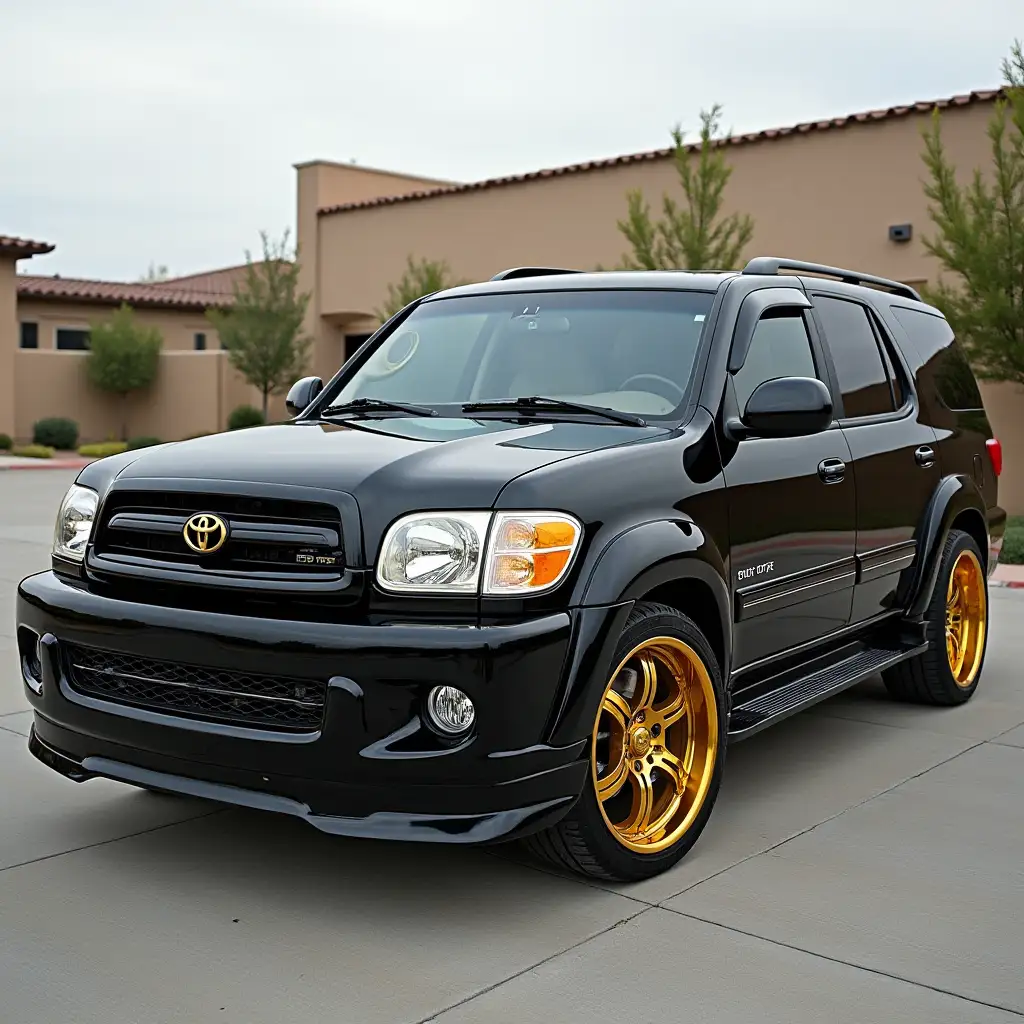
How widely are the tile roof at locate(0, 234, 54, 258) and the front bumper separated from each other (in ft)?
104

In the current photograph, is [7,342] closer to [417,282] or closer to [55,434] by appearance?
[55,434]

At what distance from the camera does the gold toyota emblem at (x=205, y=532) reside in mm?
3895

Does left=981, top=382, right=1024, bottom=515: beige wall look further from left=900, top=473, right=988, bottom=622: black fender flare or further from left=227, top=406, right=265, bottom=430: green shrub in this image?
left=227, top=406, right=265, bottom=430: green shrub

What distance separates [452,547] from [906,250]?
1537cm

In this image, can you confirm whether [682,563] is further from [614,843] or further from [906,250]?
[906,250]

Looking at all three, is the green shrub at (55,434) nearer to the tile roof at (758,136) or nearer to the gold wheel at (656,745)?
the tile roof at (758,136)

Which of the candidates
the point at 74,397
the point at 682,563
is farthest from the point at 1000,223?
the point at 74,397

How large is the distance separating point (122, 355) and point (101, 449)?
4544 millimetres

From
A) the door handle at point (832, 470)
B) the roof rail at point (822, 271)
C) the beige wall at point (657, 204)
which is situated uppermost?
the beige wall at point (657, 204)

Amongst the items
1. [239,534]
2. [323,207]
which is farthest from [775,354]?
[323,207]

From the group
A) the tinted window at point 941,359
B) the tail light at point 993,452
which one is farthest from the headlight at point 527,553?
the tail light at point 993,452

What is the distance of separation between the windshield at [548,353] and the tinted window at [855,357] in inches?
34.5

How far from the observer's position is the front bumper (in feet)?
11.8

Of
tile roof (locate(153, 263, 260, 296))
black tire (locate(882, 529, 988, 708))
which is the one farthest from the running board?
Answer: tile roof (locate(153, 263, 260, 296))
